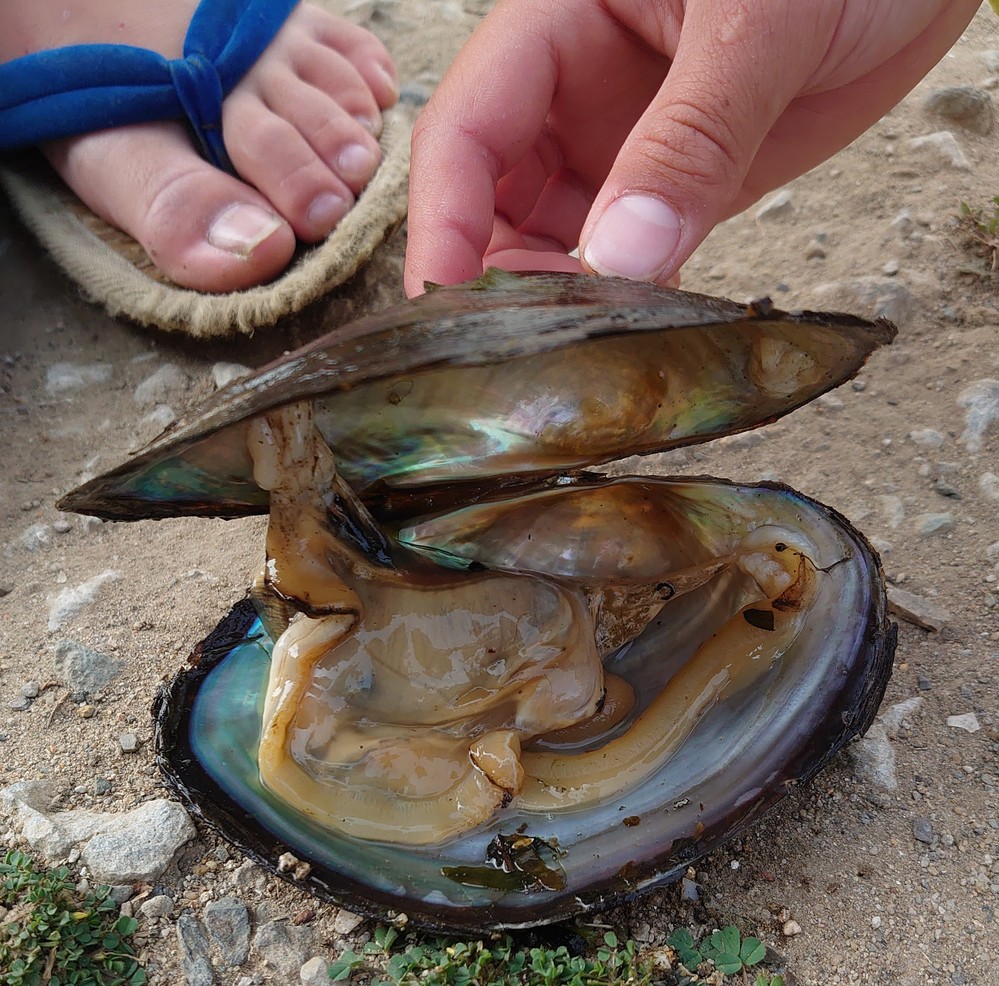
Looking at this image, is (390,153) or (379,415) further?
(390,153)

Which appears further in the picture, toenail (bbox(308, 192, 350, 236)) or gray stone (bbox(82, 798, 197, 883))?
toenail (bbox(308, 192, 350, 236))

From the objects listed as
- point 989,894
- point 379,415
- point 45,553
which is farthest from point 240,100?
point 989,894

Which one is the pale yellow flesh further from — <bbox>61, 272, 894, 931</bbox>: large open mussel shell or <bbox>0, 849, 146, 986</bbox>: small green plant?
<bbox>0, 849, 146, 986</bbox>: small green plant

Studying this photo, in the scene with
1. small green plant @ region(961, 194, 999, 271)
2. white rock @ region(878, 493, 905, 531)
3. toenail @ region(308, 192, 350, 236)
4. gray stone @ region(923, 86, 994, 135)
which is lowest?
toenail @ region(308, 192, 350, 236)

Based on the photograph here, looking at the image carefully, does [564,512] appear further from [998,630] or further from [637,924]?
[998,630]

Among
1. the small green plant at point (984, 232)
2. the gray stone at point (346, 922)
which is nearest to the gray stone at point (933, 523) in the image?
the small green plant at point (984, 232)

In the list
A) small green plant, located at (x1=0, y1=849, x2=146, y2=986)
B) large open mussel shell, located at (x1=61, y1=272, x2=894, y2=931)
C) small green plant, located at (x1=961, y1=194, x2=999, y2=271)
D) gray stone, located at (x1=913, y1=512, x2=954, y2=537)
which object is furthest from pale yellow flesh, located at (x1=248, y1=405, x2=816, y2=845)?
small green plant, located at (x1=961, y1=194, x2=999, y2=271)

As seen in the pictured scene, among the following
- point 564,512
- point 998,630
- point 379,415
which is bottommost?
point 998,630
